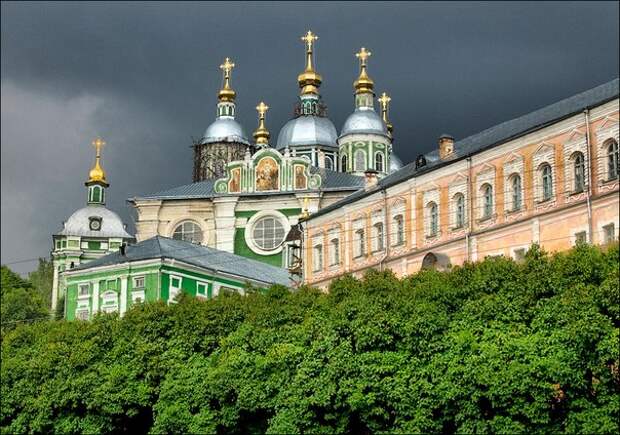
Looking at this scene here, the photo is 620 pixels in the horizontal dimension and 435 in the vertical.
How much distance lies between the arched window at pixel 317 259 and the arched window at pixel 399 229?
270 inches

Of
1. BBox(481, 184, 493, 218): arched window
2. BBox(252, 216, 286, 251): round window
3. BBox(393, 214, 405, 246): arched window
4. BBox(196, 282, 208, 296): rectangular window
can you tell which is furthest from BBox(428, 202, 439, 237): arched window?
BBox(252, 216, 286, 251): round window

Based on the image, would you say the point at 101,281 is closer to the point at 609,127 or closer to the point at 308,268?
the point at 308,268

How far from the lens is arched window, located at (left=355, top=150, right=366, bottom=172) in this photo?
349 ft

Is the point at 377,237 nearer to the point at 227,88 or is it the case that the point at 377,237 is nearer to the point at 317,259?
the point at 317,259

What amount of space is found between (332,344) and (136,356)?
416 inches

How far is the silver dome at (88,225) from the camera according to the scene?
4370 inches

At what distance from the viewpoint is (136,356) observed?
5375cm

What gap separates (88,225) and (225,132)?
15.0m

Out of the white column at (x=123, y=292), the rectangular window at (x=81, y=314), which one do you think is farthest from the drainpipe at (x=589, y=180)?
the rectangular window at (x=81, y=314)

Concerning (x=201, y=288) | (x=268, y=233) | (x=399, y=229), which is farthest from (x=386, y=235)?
(x=268, y=233)

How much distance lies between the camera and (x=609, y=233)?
50.8 metres

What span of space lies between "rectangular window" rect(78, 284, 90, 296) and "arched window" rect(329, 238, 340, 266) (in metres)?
15.8

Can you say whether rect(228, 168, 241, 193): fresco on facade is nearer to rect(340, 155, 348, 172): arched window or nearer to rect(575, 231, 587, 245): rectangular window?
rect(340, 155, 348, 172): arched window

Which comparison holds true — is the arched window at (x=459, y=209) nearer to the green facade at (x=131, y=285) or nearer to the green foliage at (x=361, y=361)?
the green foliage at (x=361, y=361)
